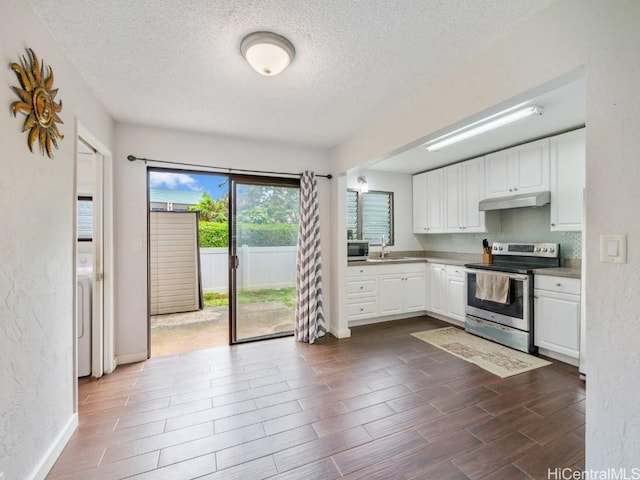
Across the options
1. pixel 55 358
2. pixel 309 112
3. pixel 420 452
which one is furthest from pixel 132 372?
pixel 309 112

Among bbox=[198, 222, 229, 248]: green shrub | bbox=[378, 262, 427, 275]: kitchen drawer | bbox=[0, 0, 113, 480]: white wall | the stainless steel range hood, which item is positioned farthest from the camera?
bbox=[198, 222, 229, 248]: green shrub

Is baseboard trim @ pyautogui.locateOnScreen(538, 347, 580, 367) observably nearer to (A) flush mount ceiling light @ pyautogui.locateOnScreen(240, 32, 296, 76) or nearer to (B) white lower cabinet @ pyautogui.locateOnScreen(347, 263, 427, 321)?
(B) white lower cabinet @ pyautogui.locateOnScreen(347, 263, 427, 321)

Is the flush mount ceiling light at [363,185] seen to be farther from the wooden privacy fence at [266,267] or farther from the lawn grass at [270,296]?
the lawn grass at [270,296]

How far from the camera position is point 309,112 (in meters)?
2.69

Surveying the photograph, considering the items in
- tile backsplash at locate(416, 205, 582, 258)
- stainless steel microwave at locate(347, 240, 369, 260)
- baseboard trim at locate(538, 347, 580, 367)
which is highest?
tile backsplash at locate(416, 205, 582, 258)

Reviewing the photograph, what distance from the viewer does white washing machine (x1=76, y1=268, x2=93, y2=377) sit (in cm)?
258

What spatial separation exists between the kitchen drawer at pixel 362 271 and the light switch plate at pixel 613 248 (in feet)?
9.44

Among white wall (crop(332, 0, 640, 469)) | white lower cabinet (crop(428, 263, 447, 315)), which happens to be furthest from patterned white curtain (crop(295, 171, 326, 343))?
white wall (crop(332, 0, 640, 469))

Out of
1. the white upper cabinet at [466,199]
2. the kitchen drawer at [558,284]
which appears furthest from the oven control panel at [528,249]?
the kitchen drawer at [558,284]

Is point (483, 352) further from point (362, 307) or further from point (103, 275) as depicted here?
point (103, 275)

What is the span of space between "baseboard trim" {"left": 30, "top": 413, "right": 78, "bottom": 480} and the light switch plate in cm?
287

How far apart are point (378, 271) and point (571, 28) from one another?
125 inches

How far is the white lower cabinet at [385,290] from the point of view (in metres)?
4.00

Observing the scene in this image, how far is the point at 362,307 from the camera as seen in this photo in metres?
4.03
